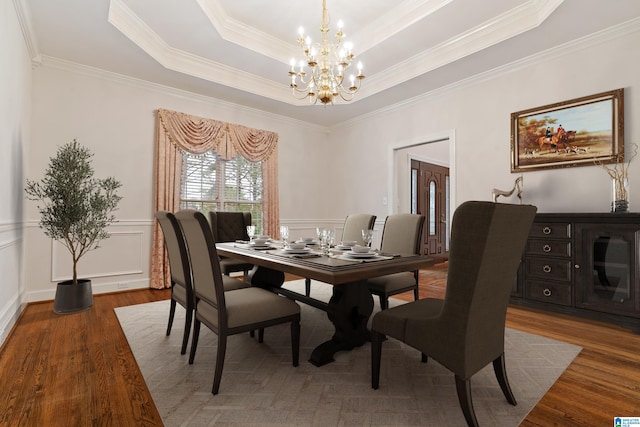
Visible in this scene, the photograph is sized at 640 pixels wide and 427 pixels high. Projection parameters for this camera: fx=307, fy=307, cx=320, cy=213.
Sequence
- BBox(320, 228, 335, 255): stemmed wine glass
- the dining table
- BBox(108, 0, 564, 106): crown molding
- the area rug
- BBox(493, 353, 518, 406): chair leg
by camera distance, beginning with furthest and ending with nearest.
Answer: BBox(108, 0, 564, 106): crown molding
BBox(320, 228, 335, 255): stemmed wine glass
the dining table
BBox(493, 353, 518, 406): chair leg
the area rug

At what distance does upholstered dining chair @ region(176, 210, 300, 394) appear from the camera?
1.68 meters

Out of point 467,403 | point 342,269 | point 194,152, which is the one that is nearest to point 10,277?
point 194,152

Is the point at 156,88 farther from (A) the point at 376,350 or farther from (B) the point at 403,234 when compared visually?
(A) the point at 376,350

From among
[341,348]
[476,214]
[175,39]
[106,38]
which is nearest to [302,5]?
[175,39]

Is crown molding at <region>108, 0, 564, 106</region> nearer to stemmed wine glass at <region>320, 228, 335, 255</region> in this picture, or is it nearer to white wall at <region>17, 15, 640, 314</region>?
white wall at <region>17, 15, 640, 314</region>

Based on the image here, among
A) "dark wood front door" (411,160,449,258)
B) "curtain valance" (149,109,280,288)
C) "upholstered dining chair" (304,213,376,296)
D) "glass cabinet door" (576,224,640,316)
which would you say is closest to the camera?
"glass cabinet door" (576,224,640,316)

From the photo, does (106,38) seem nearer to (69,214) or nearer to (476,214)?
(69,214)

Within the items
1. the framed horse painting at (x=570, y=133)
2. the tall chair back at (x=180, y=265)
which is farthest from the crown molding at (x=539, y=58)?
the tall chair back at (x=180, y=265)

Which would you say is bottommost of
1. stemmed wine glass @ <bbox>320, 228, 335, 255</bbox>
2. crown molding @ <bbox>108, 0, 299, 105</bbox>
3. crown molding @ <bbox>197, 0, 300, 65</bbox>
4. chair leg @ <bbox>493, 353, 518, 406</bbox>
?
chair leg @ <bbox>493, 353, 518, 406</bbox>

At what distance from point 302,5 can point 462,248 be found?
3077 mm

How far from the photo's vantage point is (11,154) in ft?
8.65

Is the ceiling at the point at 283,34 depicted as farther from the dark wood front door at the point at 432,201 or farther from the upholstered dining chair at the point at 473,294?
the dark wood front door at the point at 432,201

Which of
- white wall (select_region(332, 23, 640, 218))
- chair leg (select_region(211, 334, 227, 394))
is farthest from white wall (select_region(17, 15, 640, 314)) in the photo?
chair leg (select_region(211, 334, 227, 394))

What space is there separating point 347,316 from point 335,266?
2.12 ft
